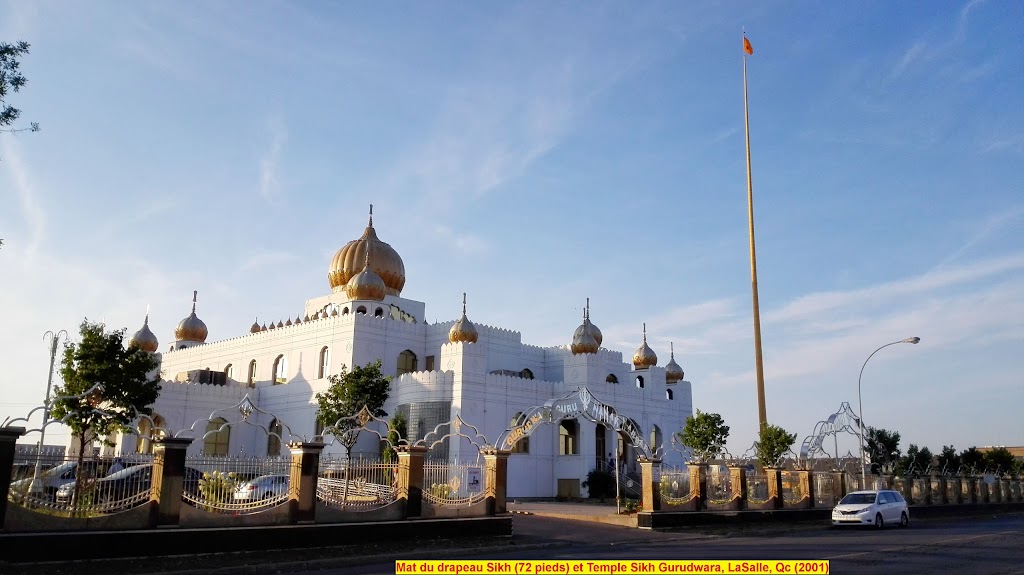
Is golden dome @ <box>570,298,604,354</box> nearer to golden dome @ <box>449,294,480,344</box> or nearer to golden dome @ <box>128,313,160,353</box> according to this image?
golden dome @ <box>449,294,480,344</box>

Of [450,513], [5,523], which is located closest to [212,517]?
[5,523]

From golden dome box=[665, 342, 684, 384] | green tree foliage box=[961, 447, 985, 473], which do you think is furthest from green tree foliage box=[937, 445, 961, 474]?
golden dome box=[665, 342, 684, 384]

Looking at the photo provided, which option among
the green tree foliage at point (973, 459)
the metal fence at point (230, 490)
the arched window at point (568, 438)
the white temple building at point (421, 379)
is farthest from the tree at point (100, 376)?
the green tree foliage at point (973, 459)

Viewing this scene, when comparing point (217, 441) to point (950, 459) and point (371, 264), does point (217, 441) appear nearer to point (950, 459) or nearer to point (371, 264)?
point (371, 264)

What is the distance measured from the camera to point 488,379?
35.7 metres

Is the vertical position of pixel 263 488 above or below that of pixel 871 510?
above

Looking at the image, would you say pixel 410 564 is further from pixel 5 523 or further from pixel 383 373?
pixel 383 373

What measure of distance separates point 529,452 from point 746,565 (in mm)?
22867

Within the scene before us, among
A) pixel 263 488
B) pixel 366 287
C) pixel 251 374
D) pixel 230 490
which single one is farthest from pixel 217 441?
pixel 230 490

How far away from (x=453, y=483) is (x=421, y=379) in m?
16.0

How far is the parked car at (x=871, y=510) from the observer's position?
24.0m

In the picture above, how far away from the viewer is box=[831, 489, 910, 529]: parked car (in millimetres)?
23969
